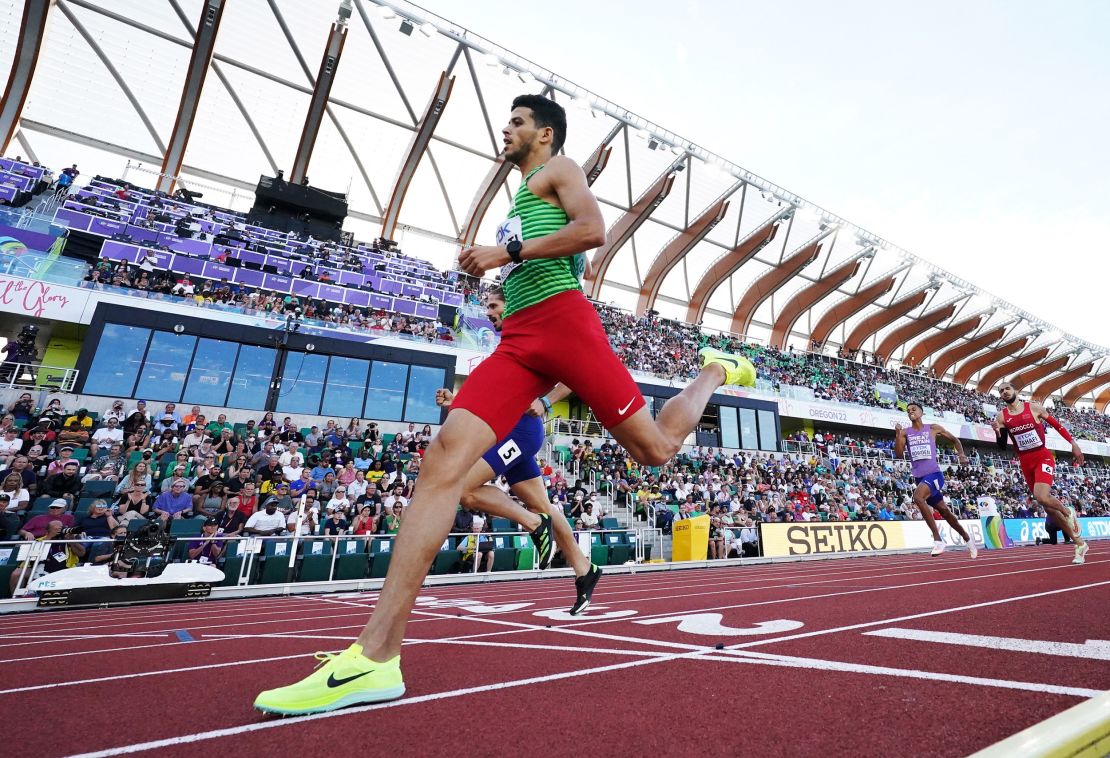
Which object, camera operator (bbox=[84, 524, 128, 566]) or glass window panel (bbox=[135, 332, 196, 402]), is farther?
glass window panel (bbox=[135, 332, 196, 402])

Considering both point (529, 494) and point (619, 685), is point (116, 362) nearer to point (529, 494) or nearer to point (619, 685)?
point (529, 494)

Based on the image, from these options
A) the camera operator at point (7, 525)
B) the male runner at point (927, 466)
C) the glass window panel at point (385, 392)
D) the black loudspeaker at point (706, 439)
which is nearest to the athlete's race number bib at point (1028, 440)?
the male runner at point (927, 466)

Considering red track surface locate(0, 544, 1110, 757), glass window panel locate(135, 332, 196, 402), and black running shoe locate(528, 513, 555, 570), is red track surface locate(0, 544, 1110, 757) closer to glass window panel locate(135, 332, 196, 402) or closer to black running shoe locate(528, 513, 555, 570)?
black running shoe locate(528, 513, 555, 570)

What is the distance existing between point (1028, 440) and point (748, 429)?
1873 centimetres

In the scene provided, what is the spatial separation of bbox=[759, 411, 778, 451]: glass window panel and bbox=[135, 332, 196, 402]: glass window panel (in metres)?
22.0

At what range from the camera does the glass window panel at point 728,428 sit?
23.7 meters

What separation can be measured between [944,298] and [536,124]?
4856cm

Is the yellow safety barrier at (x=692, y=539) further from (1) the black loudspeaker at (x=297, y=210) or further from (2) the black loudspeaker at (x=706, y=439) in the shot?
(1) the black loudspeaker at (x=297, y=210)

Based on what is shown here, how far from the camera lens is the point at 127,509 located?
806cm

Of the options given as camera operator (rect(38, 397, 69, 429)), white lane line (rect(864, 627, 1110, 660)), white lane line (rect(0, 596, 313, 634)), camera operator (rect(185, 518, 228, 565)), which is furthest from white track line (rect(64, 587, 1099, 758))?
camera operator (rect(38, 397, 69, 429))

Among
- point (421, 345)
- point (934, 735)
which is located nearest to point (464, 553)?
point (934, 735)

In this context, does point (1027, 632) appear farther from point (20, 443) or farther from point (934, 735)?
point (20, 443)

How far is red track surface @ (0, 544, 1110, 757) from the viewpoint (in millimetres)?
1205

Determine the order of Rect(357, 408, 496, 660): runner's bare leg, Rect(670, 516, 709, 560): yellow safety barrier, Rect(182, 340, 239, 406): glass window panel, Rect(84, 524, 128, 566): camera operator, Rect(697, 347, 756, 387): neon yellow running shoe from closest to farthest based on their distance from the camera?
Rect(357, 408, 496, 660): runner's bare leg → Rect(697, 347, 756, 387): neon yellow running shoe → Rect(84, 524, 128, 566): camera operator → Rect(670, 516, 709, 560): yellow safety barrier → Rect(182, 340, 239, 406): glass window panel
